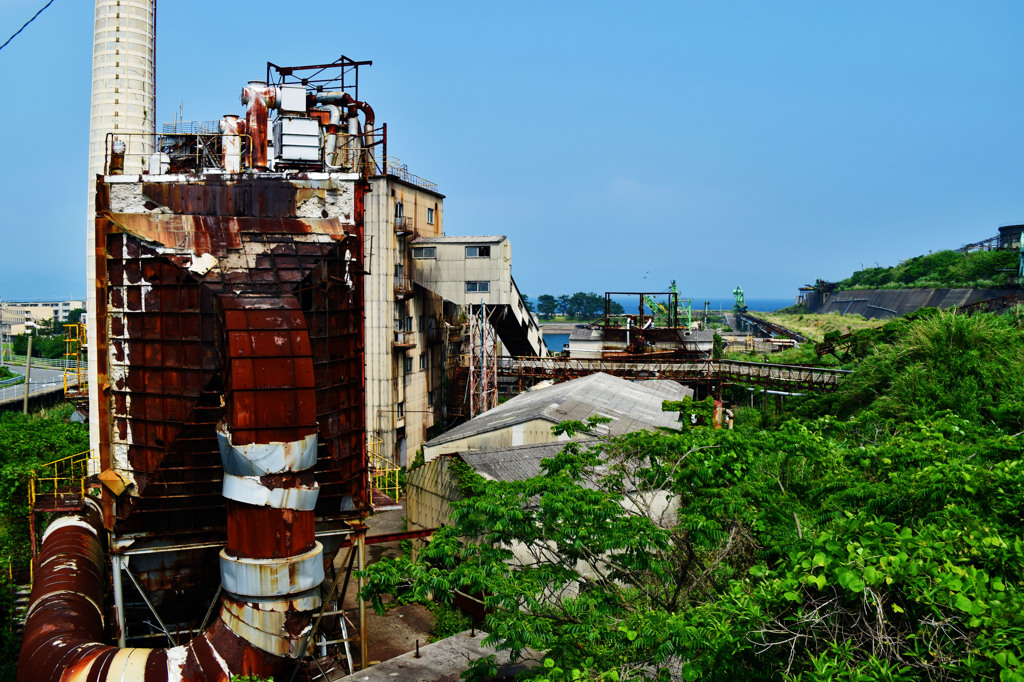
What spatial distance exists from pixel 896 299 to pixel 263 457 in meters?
80.8

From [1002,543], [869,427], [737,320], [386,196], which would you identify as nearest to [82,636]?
[1002,543]

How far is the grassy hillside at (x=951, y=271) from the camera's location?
2810 inches

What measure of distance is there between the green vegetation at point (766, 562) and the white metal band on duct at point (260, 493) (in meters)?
2.29

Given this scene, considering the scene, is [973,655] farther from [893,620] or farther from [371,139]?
[371,139]

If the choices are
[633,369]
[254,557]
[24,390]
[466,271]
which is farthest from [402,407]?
[24,390]

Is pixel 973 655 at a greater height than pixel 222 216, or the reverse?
pixel 222 216

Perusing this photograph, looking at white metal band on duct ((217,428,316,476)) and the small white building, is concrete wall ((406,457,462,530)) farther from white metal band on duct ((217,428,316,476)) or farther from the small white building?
white metal band on duct ((217,428,316,476))

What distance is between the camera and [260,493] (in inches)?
491

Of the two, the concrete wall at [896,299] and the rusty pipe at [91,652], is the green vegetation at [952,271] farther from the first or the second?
the rusty pipe at [91,652]

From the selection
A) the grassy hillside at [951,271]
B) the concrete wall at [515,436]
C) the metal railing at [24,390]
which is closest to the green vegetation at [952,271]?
the grassy hillside at [951,271]

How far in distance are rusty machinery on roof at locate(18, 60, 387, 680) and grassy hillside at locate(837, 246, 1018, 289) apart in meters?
59.9

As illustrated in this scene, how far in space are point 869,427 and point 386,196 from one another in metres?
22.9

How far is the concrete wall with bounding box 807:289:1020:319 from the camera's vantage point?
63.2 m

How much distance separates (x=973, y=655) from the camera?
643 cm
